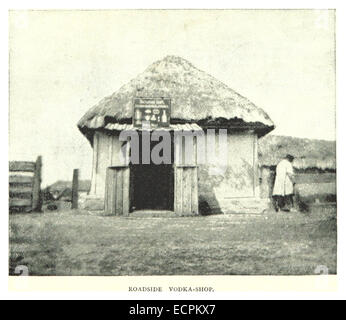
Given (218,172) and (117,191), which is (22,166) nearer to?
(117,191)

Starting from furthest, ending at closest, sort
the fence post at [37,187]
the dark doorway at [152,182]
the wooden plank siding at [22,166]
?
the dark doorway at [152,182] → the fence post at [37,187] → the wooden plank siding at [22,166]

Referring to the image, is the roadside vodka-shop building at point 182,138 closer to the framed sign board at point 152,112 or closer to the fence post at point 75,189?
the framed sign board at point 152,112

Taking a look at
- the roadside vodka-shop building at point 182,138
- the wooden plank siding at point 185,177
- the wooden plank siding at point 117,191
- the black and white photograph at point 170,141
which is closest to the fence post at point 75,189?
the black and white photograph at point 170,141

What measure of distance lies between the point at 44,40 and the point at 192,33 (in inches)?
87.5

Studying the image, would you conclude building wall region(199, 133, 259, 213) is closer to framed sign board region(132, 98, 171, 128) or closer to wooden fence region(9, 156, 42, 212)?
framed sign board region(132, 98, 171, 128)

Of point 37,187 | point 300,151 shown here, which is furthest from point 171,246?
point 300,151

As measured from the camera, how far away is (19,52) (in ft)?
25.6

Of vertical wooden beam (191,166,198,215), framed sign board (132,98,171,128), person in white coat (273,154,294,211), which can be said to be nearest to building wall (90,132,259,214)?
vertical wooden beam (191,166,198,215)

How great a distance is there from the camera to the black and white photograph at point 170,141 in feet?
25.0

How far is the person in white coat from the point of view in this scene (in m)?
8.26

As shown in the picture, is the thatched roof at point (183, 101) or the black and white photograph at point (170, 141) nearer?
the black and white photograph at point (170, 141)

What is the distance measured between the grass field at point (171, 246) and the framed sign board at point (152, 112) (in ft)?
5.29

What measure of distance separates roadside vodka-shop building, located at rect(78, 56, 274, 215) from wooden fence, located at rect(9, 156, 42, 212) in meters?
0.85

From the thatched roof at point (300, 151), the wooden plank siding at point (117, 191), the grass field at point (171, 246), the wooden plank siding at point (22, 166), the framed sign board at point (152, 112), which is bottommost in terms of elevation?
the grass field at point (171, 246)
